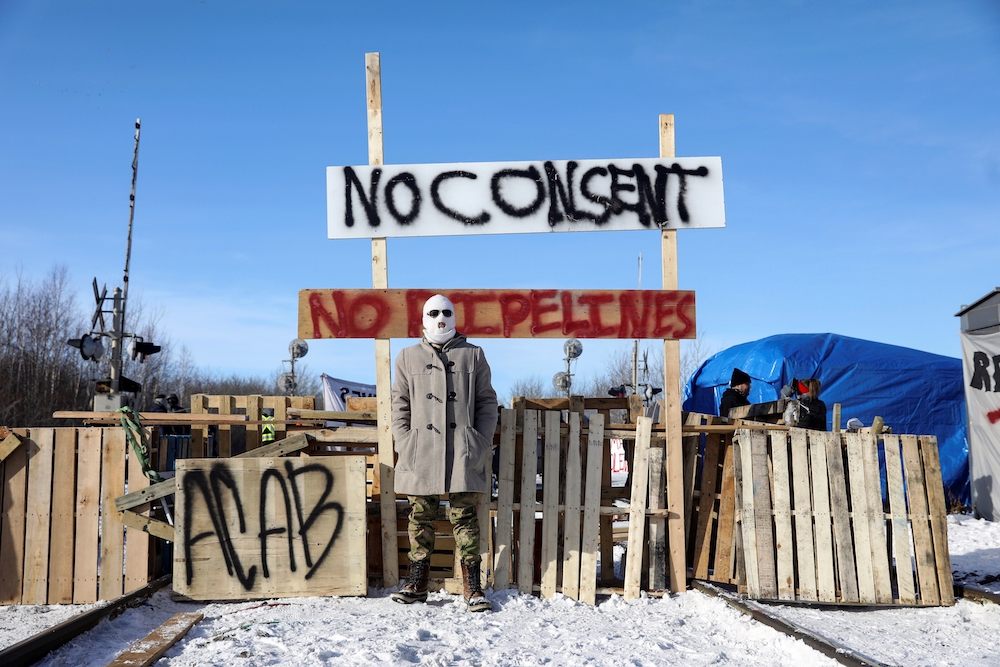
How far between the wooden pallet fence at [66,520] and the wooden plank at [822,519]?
5412 mm

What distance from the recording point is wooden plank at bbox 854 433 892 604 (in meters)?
6.75

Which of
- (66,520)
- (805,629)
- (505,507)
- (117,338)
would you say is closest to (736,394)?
(505,507)

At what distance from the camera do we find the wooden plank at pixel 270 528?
6.37 m

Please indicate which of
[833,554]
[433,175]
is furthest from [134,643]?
[833,554]

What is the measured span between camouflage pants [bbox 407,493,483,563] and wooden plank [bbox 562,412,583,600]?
83 centimetres

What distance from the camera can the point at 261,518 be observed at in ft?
21.3

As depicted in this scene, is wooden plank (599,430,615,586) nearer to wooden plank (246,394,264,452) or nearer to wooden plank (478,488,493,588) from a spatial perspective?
wooden plank (478,488,493,588)

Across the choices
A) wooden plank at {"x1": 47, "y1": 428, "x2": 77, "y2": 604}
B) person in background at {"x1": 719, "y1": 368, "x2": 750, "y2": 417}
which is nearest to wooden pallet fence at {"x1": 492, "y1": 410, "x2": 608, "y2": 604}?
wooden plank at {"x1": 47, "y1": 428, "x2": 77, "y2": 604}

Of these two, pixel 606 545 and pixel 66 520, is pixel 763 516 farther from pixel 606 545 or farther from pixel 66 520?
pixel 66 520

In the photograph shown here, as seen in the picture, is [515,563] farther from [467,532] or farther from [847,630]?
[847,630]

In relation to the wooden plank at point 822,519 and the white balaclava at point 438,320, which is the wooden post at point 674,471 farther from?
the white balaclava at point 438,320

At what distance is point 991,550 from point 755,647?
21.0 feet

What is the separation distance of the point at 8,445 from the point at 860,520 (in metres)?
6.87

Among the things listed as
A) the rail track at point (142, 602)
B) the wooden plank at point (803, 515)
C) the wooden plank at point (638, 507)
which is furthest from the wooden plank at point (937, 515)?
the wooden plank at point (638, 507)
